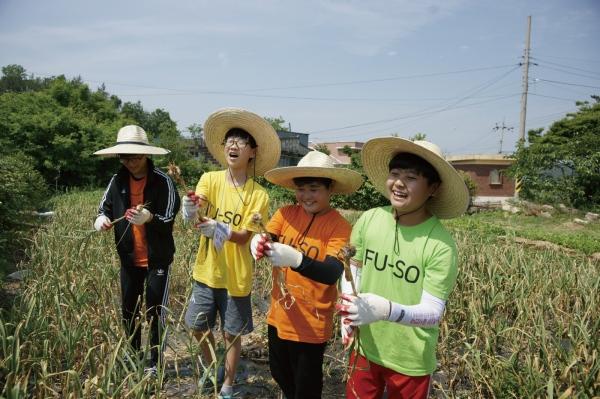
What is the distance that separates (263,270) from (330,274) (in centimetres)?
242

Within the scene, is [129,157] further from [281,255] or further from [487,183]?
[487,183]

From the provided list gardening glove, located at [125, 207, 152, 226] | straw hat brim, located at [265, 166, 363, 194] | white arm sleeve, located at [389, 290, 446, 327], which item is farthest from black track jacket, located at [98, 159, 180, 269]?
white arm sleeve, located at [389, 290, 446, 327]

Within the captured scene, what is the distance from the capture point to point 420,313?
53.1 inches

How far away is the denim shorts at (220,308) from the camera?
2.15 meters

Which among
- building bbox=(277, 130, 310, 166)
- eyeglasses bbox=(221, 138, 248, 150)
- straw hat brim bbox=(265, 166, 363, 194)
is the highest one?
building bbox=(277, 130, 310, 166)

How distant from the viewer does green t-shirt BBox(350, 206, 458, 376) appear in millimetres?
1435

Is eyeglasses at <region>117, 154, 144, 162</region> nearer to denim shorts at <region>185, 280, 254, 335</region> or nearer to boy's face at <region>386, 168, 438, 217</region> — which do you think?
denim shorts at <region>185, 280, 254, 335</region>

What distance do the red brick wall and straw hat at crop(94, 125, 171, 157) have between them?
1103 inches

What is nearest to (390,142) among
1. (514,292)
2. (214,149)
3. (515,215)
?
(214,149)

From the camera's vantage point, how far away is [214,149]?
2547 mm

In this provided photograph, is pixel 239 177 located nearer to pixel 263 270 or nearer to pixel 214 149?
pixel 214 149

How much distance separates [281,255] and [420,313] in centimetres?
54

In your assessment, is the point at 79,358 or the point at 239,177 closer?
the point at 79,358

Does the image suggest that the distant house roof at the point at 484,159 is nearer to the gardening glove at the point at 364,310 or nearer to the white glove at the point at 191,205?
the white glove at the point at 191,205
